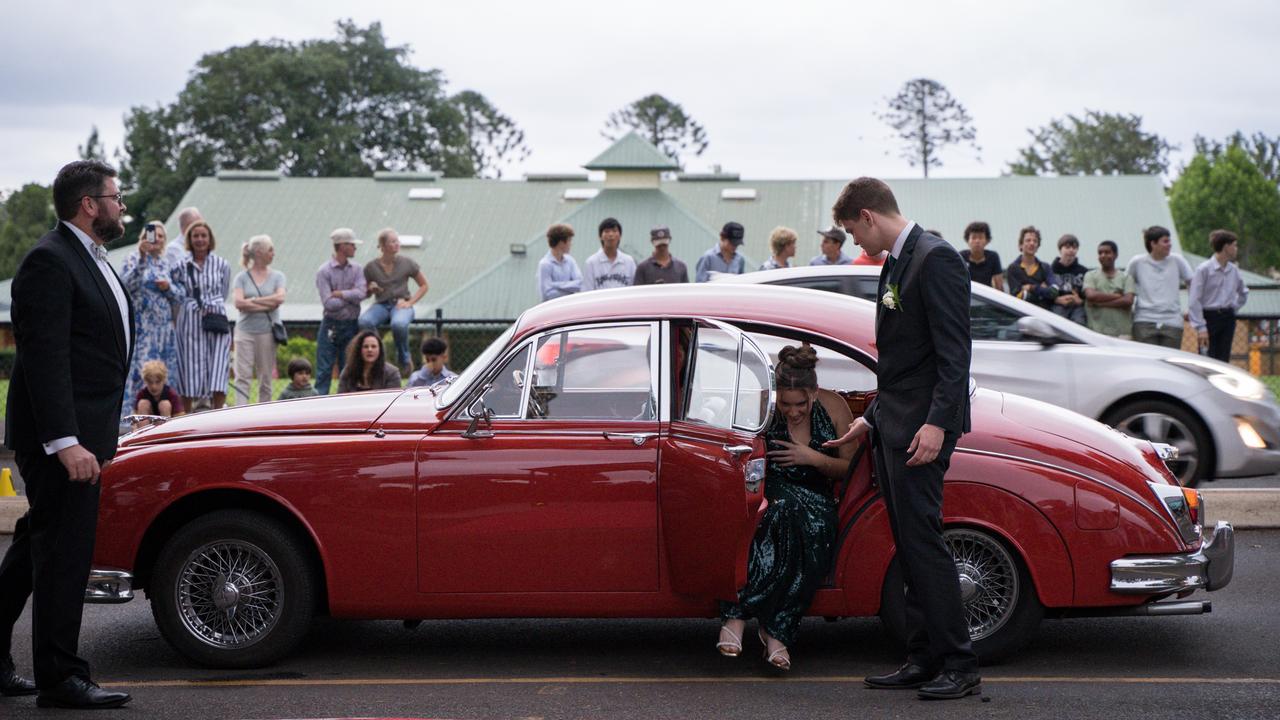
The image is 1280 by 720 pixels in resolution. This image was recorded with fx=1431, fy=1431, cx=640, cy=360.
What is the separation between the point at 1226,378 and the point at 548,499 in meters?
6.05

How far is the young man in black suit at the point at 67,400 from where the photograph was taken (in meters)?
5.71

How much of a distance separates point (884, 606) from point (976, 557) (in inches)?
18.3

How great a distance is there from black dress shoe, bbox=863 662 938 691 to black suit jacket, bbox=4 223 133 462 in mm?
3407

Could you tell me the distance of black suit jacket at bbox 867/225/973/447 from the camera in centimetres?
577

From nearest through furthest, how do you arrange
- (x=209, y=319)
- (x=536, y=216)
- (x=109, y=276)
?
(x=109, y=276), (x=209, y=319), (x=536, y=216)

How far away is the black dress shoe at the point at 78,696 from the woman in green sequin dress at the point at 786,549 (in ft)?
8.44

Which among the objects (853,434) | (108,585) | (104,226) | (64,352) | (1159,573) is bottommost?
(108,585)

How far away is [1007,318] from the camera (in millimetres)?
10297

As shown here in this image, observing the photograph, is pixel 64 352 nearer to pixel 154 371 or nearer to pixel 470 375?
pixel 470 375

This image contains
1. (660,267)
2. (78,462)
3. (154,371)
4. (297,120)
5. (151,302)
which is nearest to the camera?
(78,462)

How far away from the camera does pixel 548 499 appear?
6.37m

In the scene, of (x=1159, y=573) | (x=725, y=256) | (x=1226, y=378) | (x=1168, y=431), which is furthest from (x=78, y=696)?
(x=725, y=256)

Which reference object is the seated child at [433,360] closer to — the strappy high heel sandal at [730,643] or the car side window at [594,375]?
the car side window at [594,375]

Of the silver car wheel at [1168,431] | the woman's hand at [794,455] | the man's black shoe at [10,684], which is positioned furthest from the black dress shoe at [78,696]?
the silver car wheel at [1168,431]
